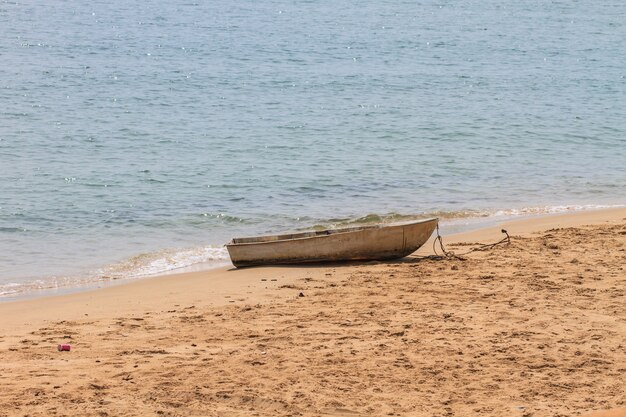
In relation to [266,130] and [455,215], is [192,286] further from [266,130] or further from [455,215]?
[266,130]

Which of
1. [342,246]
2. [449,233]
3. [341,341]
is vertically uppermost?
[342,246]

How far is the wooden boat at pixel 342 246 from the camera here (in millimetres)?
11406

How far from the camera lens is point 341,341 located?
8367mm

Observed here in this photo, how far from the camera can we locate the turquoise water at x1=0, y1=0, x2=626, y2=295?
562 inches

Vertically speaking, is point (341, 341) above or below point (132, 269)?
below

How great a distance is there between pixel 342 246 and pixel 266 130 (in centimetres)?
980

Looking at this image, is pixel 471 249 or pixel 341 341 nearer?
pixel 341 341

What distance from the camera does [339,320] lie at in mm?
9008

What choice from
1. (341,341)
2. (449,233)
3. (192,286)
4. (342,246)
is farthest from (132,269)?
(449,233)

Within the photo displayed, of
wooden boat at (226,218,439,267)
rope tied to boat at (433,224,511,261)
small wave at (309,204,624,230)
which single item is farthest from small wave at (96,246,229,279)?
rope tied to boat at (433,224,511,261)

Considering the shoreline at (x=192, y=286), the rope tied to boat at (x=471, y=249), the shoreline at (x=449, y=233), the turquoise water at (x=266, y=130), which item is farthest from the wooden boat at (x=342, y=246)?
the turquoise water at (x=266, y=130)

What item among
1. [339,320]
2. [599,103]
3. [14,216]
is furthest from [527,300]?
[599,103]

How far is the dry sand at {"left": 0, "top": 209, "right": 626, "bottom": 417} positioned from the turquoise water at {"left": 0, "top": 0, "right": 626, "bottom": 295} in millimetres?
2073

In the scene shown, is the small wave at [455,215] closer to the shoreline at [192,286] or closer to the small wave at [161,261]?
the shoreline at [192,286]
